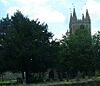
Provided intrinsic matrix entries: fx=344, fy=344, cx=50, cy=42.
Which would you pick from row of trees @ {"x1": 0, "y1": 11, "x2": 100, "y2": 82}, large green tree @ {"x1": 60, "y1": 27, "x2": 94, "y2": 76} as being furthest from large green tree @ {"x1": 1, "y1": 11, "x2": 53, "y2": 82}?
large green tree @ {"x1": 60, "y1": 27, "x2": 94, "y2": 76}

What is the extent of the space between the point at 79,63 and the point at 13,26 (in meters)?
14.8

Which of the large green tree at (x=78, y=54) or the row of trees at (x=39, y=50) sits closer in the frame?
the row of trees at (x=39, y=50)

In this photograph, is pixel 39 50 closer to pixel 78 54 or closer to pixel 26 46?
pixel 26 46

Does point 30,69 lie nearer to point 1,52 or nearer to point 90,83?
point 1,52

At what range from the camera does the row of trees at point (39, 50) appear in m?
64.8

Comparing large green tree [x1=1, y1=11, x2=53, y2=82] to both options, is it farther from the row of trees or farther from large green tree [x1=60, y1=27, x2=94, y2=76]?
large green tree [x1=60, y1=27, x2=94, y2=76]

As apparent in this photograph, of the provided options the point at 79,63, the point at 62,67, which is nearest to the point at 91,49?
the point at 79,63

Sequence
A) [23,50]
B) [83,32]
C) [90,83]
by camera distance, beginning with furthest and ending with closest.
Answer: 1. [83,32]
2. [23,50]
3. [90,83]

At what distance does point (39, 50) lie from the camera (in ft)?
214

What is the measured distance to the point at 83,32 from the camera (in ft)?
236

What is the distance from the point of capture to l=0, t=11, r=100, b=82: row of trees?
64812mm

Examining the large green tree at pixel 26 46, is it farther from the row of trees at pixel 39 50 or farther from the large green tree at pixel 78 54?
the large green tree at pixel 78 54

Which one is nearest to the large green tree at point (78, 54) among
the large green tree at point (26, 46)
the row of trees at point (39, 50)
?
the row of trees at point (39, 50)

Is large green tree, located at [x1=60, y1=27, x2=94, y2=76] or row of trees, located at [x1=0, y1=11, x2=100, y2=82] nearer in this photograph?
row of trees, located at [x1=0, y1=11, x2=100, y2=82]
